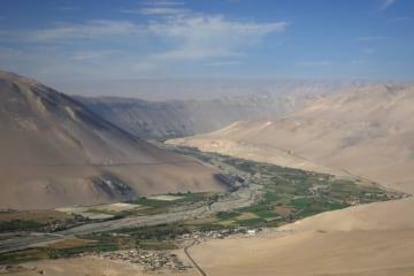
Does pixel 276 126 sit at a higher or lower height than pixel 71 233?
higher

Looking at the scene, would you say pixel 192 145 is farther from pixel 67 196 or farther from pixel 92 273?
pixel 92 273

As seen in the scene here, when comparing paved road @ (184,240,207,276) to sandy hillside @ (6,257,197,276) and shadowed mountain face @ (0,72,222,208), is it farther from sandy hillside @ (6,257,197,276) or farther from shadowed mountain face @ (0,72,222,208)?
shadowed mountain face @ (0,72,222,208)

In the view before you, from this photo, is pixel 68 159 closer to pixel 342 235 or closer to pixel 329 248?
pixel 342 235

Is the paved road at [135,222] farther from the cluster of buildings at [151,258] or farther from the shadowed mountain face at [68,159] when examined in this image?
the cluster of buildings at [151,258]

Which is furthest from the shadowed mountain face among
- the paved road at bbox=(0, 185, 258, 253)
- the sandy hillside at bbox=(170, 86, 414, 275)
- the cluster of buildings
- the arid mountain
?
the arid mountain

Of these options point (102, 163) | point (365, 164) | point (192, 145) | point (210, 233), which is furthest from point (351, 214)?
point (192, 145)
